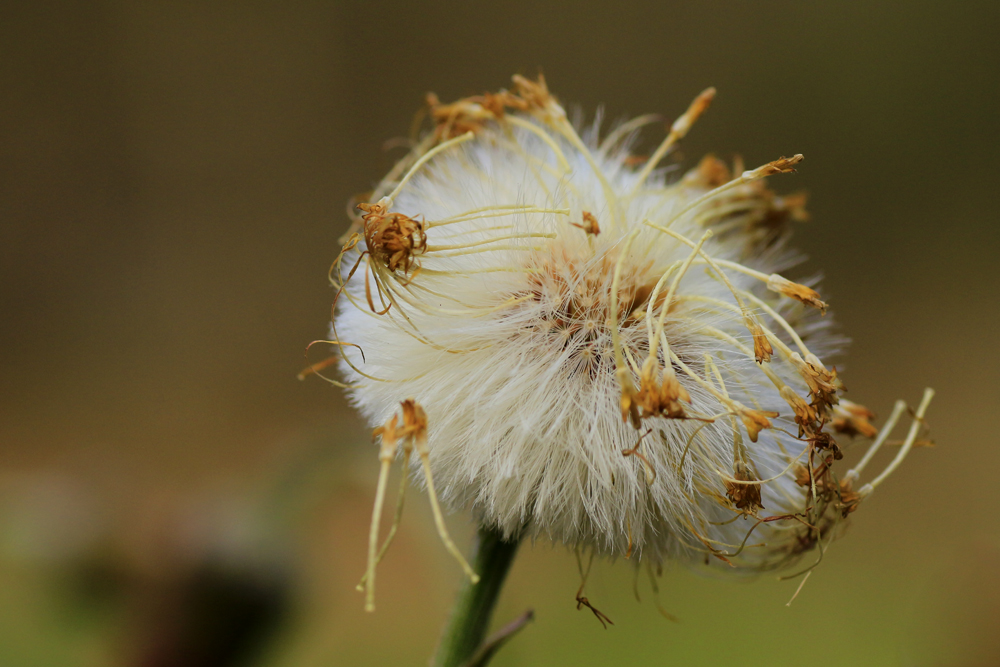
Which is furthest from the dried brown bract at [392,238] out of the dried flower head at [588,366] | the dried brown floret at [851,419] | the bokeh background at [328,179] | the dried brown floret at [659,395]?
the bokeh background at [328,179]

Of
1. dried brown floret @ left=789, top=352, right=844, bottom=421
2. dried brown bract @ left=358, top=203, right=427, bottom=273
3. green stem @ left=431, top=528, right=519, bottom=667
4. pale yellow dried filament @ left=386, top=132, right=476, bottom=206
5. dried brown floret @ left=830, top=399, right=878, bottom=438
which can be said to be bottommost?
green stem @ left=431, top=528, right=519, bottom=667

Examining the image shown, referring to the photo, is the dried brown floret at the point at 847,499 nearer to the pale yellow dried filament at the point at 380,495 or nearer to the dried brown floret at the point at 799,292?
the dried brown floret at the point at 799,292

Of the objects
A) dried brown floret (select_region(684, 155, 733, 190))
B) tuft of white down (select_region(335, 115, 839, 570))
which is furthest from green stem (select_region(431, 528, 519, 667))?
dried brown floret (select_region(684, 155, 733, 190))

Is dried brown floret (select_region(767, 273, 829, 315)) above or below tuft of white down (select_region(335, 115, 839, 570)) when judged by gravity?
above

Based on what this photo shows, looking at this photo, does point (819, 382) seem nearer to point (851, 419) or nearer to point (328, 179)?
point (851, 419)

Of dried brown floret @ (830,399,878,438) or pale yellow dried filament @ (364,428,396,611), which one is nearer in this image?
pale yellow dried filament @ (364,428,396,611)

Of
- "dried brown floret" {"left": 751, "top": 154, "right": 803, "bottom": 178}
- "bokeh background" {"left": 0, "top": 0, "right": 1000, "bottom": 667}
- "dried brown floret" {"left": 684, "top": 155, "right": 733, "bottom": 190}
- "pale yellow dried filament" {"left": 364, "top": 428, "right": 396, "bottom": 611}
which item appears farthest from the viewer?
"bokeh background" {"left": 0, "top": 0, "right": 1000, "bottom": 667}

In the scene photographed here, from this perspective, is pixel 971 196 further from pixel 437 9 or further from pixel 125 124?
pixel 125 124

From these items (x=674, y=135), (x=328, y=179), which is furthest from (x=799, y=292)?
(x=328, y=179)

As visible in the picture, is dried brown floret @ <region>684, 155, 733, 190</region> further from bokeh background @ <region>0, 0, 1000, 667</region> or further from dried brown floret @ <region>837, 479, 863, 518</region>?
bokeh background @ <region>0, 0, 1000, 667</region>
